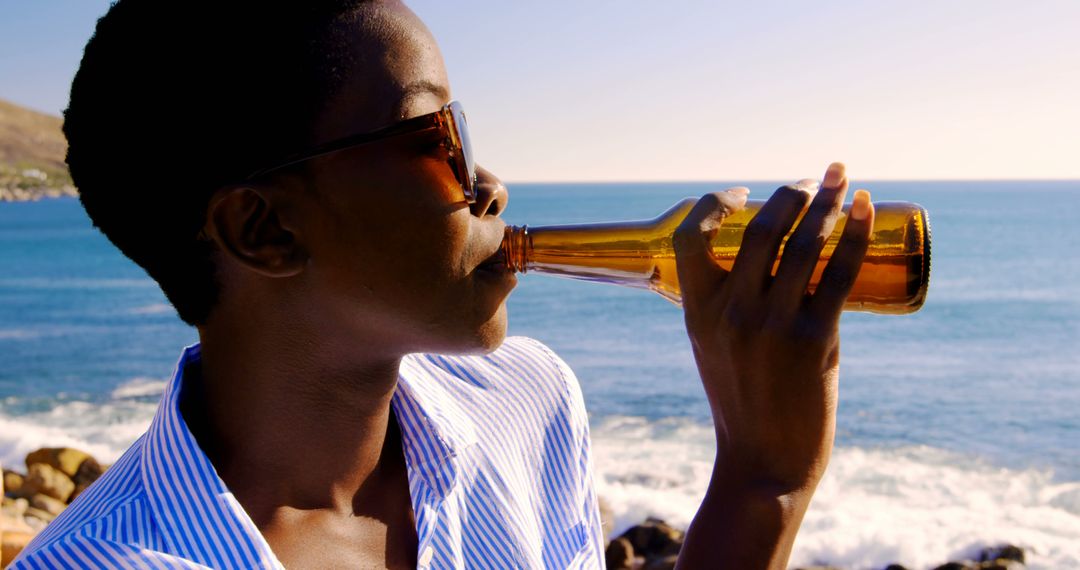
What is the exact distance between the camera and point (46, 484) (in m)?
11.1

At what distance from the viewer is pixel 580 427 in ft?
8.12

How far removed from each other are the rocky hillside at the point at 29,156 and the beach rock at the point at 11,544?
428ft

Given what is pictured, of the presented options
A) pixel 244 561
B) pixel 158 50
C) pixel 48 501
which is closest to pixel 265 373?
pixel 244 561

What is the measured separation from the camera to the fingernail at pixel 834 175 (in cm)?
154

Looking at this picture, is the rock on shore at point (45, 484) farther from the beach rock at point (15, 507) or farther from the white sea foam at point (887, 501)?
the white sea foam at point (887, 501)

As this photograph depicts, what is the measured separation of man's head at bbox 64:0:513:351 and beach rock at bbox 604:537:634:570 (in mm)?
7916

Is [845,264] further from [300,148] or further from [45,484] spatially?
[45,484]

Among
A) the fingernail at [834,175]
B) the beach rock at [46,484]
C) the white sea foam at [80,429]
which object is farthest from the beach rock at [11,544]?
the white sea foam at [80,429]

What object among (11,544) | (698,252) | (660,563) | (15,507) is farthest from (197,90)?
(15,507)

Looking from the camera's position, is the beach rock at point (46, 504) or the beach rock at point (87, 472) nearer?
the beach rock at point (46, 504)

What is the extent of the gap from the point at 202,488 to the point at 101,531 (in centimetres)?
20

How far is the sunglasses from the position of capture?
195 cm

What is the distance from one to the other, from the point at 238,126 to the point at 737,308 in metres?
1.05

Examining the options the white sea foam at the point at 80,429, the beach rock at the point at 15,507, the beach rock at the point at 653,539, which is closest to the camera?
the beach rock at the point at 15,507
